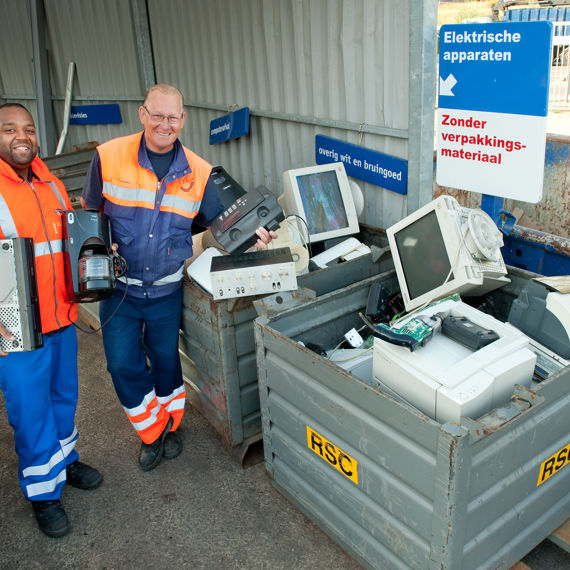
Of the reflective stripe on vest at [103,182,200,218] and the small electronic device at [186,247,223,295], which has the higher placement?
the reflective stripe on vest at [103,182,200,218]

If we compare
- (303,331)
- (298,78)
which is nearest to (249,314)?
(303,331)

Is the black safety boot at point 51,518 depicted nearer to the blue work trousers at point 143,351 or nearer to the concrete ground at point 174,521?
the concrete ground at point 174,521

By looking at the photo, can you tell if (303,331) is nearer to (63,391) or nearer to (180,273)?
(180,273)

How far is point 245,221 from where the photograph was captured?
3.00 metres

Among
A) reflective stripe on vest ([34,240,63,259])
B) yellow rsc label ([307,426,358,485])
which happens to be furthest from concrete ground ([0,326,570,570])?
reflective stripe on vest ([34,240,63,259])

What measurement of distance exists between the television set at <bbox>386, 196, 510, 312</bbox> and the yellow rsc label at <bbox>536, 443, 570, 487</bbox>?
73 cm

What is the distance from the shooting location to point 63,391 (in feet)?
9.29

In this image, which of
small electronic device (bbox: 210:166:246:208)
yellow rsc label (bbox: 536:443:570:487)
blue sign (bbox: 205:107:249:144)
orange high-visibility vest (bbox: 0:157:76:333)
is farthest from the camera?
blue sign (bbox: 205:107:249:144)

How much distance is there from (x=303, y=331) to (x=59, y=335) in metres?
1.13

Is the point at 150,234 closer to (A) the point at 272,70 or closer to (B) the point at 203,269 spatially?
(B) the point at 203,269

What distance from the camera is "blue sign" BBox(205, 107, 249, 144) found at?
4.46 m

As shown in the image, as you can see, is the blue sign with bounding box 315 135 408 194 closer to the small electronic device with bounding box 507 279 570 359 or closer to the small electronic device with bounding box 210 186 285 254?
the small electronic device with bounding box 210 186 285 254

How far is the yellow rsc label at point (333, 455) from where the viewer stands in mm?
2230

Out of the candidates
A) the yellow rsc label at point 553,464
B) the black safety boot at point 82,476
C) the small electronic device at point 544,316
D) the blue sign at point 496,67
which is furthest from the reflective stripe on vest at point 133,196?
the yellow rsc label at point 553,464
